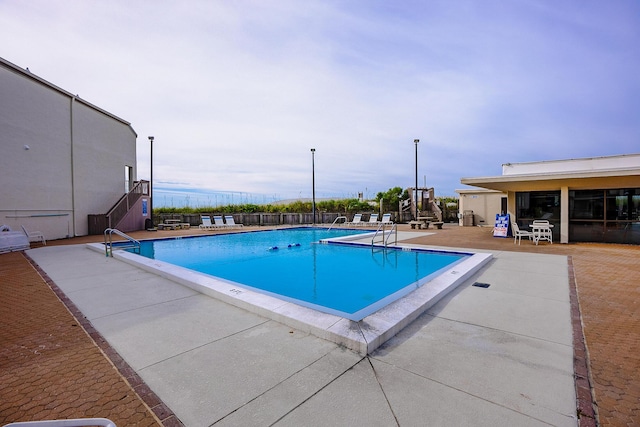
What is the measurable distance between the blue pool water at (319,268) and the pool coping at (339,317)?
0.46m

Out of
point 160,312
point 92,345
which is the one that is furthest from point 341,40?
point 92,345

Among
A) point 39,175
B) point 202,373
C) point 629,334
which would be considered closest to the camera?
point 202,373

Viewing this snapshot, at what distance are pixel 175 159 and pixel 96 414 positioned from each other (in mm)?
26002

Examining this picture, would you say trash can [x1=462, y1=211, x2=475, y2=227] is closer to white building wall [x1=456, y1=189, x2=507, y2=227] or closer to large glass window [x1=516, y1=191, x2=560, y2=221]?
white building wall [x1=456, y1=189, x2=507, y2=227]

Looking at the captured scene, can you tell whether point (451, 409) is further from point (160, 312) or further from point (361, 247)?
point (361, 247)

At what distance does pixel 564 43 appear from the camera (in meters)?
10.5

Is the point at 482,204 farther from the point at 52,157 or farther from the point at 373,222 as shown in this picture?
the point at 52,157

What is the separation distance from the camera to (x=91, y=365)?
8.93ft

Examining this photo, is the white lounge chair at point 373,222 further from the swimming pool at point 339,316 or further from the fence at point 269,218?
the swimming pool at point 339,316

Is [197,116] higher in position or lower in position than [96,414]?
higher

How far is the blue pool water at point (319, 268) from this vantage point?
18.5 feet

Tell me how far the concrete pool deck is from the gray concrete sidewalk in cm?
1

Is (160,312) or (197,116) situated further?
(197,116)

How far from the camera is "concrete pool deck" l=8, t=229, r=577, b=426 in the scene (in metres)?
2.07
